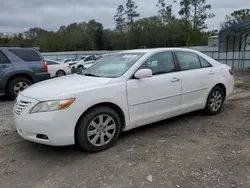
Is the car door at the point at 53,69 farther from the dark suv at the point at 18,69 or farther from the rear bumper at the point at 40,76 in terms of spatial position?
the rear bumper at the point at 40,76

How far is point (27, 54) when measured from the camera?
7.73 meters

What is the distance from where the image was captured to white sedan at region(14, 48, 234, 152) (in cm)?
319

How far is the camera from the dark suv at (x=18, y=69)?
725 centimetres

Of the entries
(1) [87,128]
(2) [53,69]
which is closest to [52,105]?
(1) [87,128]

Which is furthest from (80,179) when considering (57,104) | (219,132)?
(219,132)

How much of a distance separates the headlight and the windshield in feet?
3.20

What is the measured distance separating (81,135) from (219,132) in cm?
244

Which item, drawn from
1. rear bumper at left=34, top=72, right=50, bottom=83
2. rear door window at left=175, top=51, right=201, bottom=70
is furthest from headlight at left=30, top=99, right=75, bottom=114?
rear bumper at left=34, top=72, right=50, bottom=83

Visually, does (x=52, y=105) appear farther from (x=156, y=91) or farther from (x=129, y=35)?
(x=129, y=35)

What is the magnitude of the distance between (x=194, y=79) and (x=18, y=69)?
5.41m

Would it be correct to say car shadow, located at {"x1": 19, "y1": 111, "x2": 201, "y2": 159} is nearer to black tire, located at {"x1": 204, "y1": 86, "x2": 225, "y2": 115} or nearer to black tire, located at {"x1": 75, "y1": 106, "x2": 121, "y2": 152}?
black tire, located at {"x1": 75, "y1": 106, "x2": 121, "y2": 152}

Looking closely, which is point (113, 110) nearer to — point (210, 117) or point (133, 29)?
point (210, 117)

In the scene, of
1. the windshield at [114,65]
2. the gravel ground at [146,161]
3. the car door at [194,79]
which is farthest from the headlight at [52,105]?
the car door at [194,79]

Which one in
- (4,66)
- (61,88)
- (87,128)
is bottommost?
(87,128)
